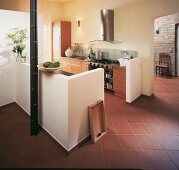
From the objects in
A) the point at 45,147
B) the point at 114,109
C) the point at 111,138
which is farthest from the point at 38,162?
the point at 114,109

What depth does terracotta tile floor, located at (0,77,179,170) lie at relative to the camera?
2.43m

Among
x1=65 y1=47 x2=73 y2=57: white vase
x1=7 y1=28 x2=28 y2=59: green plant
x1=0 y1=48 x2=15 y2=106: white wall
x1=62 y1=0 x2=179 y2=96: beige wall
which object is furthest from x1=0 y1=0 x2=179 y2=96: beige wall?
x1=0 y1=48 x2=15 y2=106: white wall

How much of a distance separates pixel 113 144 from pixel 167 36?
593 centimetres

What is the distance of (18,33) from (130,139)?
126 inches

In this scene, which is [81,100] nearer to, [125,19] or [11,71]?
[11,71]

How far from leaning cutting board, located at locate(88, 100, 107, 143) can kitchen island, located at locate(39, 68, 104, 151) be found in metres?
0.08

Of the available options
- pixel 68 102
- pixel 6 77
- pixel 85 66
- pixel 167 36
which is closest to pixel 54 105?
pixel 68 102

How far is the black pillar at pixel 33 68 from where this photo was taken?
109 inches

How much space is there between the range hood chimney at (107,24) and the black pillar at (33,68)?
10.0ft

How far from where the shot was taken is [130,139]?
300 centimetres

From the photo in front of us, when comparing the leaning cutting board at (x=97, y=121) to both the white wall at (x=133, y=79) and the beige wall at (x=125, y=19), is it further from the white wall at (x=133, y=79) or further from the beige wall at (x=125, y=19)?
the beige wall at (x=125, y=19)

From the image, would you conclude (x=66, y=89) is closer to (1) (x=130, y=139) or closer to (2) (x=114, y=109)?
(1) (x=130, y=139)

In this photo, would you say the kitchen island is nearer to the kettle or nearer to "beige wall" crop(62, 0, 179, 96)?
"beige wall" crop(62, 0, 179, 96)

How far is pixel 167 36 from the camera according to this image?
7.42 metres
